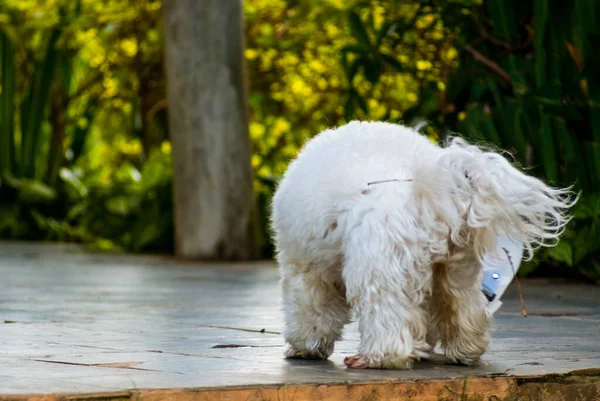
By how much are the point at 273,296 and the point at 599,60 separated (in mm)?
2515

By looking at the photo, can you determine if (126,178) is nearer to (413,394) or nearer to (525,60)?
(525,60)

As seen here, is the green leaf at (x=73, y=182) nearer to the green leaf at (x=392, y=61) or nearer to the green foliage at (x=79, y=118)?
the green foliage at (x=79, y=118)

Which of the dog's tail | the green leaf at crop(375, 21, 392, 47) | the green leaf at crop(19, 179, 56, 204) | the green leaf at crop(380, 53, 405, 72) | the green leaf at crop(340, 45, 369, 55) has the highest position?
the green leaf at crop(375, 21, 392, 47)

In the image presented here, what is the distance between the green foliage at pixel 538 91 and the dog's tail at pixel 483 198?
306 cm

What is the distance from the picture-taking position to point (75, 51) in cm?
1418

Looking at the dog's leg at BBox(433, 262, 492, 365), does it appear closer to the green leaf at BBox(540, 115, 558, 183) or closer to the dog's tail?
the dog's tail

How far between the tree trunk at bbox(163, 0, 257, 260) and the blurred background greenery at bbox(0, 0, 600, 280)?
0.81 m

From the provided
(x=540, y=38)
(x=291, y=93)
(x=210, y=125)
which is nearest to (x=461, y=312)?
(x=540, y=38)

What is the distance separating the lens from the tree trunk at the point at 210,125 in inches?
390

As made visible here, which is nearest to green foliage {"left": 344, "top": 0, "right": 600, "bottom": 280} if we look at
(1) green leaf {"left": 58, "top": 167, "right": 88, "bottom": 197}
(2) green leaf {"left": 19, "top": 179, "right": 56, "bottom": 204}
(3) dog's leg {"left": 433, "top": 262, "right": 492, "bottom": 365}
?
(3) dog's leg {"left": 433, "top": 262, "right": 492, "bottom": 365}

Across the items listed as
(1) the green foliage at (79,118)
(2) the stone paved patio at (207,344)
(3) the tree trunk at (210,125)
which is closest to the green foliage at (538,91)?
(2) the stone paved patio at (207,344)

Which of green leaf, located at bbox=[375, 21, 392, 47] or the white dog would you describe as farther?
green leaf, located at bbox=[375, 21, 392, 47]

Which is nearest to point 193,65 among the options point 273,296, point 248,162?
point 248,162

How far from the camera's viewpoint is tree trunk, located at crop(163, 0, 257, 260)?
Result: 390 inches
